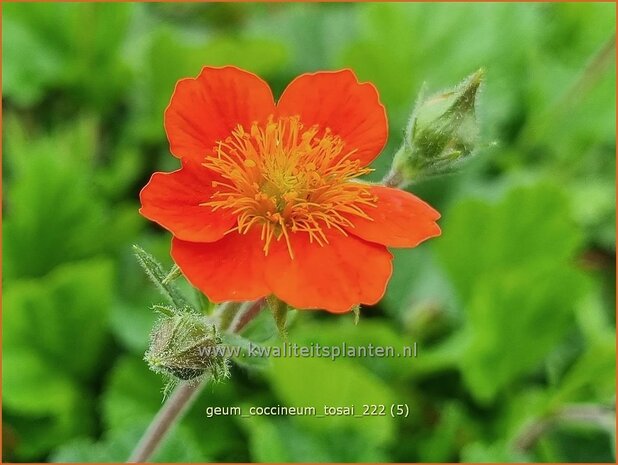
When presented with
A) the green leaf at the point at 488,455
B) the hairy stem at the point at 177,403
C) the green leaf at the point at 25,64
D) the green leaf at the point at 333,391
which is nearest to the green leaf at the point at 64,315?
the green leaf at the point at 333,391

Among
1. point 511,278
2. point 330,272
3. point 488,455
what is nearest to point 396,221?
point 330,272

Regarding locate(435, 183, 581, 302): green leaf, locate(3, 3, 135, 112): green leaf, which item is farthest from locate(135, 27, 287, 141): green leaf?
locate(435, 183, 581, 302): green leaf

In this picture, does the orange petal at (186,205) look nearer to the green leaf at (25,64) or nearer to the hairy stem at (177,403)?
A: the hairy stem at (177,403)

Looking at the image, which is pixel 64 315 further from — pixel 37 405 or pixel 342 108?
pixel 342 108

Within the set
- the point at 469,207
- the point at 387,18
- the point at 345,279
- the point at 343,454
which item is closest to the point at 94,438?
the point at 343,454

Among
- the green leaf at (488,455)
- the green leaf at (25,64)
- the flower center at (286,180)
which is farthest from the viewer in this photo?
the green leaf at (25,64)

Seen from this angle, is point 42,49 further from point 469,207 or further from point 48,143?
point 469,207
